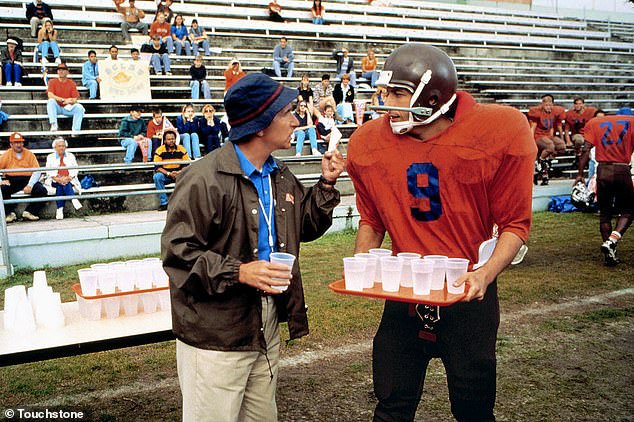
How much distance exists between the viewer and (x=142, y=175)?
12703 millimetres

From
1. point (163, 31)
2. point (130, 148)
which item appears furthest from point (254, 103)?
point (163, 31)

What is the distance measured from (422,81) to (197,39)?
1577 centimetres

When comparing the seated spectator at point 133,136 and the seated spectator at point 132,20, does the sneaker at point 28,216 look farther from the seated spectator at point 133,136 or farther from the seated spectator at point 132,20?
the seated spectator at point 132,20

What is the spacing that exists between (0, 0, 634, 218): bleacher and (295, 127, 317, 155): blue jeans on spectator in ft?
1.01

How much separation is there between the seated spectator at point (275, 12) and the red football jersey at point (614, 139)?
574 inches

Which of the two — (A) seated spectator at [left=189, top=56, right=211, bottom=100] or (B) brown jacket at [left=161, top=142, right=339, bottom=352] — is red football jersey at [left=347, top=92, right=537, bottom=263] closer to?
(B) brown jacket at [left=161, top=142, right=339, bottom=352]

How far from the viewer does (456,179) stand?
112 inches

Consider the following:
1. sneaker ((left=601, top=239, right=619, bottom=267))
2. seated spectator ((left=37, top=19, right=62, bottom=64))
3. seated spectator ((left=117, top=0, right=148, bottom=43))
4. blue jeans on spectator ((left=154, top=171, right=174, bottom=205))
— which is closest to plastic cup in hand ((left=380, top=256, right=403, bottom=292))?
sneaker ((left=601, top=239, right=619, bottom=267))

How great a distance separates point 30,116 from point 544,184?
11919 millimetres

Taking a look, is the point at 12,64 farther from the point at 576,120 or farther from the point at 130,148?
the point at 576,120

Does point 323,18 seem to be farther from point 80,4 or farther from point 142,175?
point 142,175

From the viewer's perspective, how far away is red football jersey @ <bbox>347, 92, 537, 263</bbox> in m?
2.80

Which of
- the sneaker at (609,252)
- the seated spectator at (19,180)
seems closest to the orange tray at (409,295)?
the sneaker at (609,252)

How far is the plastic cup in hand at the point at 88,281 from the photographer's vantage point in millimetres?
3975
